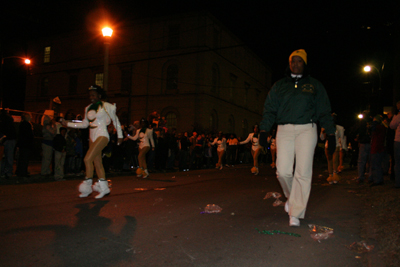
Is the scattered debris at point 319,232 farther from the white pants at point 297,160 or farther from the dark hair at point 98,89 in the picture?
the dark hair at point 98,89

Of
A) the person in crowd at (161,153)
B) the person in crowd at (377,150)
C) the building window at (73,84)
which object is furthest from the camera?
the building window at (73,84)

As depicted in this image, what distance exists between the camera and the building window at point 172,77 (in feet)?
119

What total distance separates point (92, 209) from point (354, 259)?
3.88 metres

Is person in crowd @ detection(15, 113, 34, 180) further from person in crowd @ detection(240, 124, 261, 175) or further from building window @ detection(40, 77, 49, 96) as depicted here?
building window @ detection(40, 77, 49, 96)

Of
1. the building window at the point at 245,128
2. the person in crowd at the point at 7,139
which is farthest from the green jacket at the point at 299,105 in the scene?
the building window at the point at 245,128

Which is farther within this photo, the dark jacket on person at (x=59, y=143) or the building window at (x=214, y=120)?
the building window at (x=214, y=120)

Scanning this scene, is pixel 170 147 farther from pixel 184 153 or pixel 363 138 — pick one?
pixel 363 138

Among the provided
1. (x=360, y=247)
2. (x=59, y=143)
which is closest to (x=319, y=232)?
(x=360, y=247)

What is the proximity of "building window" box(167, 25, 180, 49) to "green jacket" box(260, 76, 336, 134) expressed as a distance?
32.8 m

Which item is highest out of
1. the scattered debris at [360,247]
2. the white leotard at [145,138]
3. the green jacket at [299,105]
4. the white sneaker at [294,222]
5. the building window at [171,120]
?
the building window at [171,120]

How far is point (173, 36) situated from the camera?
36.1 m

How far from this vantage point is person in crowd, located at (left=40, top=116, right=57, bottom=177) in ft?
34.4

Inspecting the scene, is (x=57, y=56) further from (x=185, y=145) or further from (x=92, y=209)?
(x=92, y=209)

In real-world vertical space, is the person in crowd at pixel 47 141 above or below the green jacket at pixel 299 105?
below
